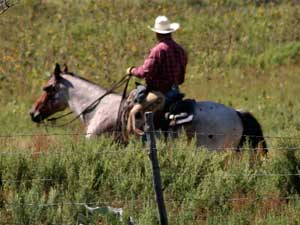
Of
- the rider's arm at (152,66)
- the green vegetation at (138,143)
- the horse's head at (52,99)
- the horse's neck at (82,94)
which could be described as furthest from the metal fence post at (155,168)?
the horse's head at (52,99)

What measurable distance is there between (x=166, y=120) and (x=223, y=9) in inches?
563

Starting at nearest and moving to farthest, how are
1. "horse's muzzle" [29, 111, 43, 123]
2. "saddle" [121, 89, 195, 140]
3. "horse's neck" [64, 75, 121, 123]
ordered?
"saddle" [121, 89, 195, 140] → "horse's neck" [64, 75, 121, 123] → "horse's muzzle" [29, 111, 43, 123]

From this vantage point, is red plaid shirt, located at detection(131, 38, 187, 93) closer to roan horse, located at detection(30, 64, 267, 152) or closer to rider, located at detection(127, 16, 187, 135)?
rider, located at detection(127, 16, 187, 135)

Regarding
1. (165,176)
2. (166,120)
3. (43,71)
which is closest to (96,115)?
(166,120)

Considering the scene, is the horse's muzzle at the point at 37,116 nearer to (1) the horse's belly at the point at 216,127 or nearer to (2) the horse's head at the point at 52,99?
(2) the horse's head at the point at 52,99

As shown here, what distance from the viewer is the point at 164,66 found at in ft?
46.6

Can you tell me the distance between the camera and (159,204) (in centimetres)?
955

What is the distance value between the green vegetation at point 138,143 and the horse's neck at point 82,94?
2.95ft

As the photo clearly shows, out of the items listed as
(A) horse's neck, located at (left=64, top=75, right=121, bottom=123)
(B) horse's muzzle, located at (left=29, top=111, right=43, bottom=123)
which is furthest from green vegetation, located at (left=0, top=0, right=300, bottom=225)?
(A) horse's neck, located at (left=64, top=75, right=121, bottom=123)

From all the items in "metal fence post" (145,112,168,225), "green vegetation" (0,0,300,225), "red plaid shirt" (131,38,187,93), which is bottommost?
"green vegetation" (0,0,300,225)

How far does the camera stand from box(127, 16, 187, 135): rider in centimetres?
1417

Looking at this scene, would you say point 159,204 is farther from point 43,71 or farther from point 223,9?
point 223,9

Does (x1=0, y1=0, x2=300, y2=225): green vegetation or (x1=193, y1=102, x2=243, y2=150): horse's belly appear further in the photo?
(x1=193, y1=102, x2=243, y2=150): horse's belly

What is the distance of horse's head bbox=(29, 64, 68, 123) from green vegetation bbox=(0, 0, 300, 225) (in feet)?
1.48
